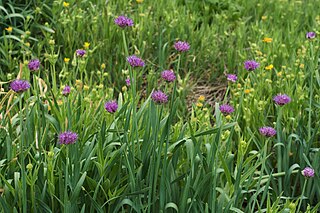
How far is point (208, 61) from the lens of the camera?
3.95 meters

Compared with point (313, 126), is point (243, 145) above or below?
above

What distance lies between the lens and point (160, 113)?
2066 millimetres

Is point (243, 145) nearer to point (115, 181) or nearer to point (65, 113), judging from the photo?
point (115, 181)

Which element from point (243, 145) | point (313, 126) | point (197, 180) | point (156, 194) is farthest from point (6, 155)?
point (313, 126)

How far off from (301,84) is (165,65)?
0.93m

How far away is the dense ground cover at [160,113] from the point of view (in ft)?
7.12

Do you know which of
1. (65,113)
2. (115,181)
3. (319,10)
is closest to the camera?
(115,181)

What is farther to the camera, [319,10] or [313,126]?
[319,10]

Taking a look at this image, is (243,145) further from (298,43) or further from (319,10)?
(319,10)

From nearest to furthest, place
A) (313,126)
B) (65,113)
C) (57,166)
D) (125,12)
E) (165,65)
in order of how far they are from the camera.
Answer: (57,166) → (65,113) → (313,126) → (165,65) → (125,12)

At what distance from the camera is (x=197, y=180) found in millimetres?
2242

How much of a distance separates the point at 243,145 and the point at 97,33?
5.88ft

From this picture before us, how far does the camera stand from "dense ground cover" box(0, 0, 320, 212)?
2170 mm

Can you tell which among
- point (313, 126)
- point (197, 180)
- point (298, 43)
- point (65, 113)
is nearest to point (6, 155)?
point (65, 113)
